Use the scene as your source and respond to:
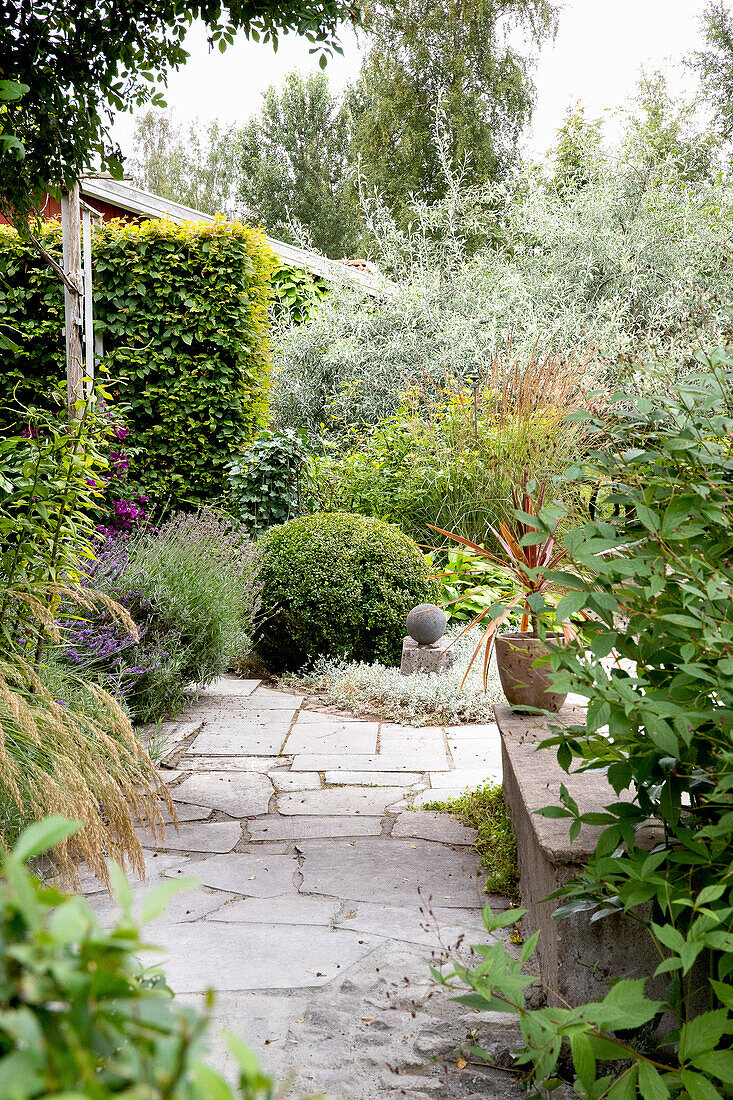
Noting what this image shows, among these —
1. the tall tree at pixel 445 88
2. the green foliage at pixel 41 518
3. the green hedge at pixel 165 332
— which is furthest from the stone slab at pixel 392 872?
the tall tree at pixel 445 88

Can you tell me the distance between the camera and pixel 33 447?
2.68 m

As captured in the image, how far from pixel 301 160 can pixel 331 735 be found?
2576cm

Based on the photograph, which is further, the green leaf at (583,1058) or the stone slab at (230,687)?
the stone slab at (230,687)

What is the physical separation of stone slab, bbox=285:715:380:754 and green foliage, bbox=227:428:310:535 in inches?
93.4

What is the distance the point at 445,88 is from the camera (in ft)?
62.8

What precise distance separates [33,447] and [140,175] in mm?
30458

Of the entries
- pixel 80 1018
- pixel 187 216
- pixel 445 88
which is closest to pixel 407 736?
pixel 80 1018

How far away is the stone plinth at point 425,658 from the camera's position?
194 inches

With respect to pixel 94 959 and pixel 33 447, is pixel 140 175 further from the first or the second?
pixel 94 959

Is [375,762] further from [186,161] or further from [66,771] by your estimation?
[186,161]

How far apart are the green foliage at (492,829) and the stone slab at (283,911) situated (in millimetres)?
502

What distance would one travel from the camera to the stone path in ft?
5.61

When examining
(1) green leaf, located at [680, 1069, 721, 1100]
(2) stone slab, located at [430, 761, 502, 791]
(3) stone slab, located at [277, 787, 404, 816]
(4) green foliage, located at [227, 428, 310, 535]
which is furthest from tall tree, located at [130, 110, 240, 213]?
(1) green leaf, located at [680, 1069, 721, 1100]

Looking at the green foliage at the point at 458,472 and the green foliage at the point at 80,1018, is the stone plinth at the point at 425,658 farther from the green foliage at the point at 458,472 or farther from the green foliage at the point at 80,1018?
the green foliage at the point at 80,1018
